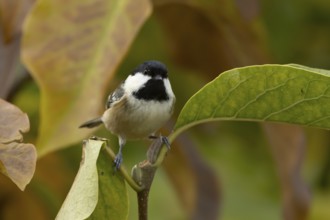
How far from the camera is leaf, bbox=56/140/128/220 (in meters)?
1.24

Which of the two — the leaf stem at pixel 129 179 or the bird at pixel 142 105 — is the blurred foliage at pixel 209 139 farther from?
the leaf stem at pixel 129 179

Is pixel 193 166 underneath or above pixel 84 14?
underneath

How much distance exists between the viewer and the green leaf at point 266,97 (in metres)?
1.32

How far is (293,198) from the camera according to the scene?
2.11 m

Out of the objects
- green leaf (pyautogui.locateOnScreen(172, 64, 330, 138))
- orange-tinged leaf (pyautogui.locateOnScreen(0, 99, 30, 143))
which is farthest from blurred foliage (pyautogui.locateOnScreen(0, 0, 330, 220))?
orange-tinged leaf (pyautogui.locateOnScreen(0, 99, 30, 143))

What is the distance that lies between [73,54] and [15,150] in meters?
0.64

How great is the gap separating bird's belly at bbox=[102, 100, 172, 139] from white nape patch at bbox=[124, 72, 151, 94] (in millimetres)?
56

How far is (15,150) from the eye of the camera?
4.37 ft

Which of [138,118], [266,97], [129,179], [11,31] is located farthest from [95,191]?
[11,31]

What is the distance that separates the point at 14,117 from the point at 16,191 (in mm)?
1446

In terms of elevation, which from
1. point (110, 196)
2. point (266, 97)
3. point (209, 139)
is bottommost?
point (209, 139)

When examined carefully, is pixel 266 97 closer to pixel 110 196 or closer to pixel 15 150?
pixel 110 196

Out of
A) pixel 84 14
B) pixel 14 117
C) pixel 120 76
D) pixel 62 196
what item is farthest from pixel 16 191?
pixel 14 117

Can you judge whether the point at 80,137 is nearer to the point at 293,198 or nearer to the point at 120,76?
the point at 293,198
